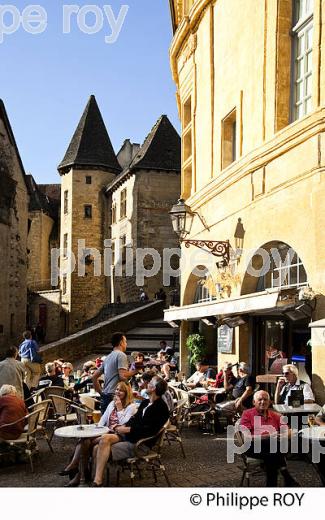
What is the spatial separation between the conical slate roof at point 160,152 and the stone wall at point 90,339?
39.4 feet

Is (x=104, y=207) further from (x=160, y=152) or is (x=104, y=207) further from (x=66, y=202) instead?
(x=160, y=152)

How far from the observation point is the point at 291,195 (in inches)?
410

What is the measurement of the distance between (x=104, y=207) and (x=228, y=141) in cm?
3171

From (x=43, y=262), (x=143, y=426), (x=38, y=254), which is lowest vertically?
(x=143, y=426)

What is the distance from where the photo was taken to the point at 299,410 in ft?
27.3

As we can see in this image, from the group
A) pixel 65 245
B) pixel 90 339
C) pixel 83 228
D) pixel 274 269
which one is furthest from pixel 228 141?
pixel 65 245

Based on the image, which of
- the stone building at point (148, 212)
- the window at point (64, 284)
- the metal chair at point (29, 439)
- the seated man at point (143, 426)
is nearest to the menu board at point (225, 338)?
the metal chair at point (29, 439)

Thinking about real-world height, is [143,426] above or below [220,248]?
below

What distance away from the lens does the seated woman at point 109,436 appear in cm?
702

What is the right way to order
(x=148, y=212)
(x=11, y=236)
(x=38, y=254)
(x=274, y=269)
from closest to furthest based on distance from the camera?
1. (x=274, y=269)
2. (x=11, y=236)
3. (x=148, y=212)
4. (x=38, y=254)

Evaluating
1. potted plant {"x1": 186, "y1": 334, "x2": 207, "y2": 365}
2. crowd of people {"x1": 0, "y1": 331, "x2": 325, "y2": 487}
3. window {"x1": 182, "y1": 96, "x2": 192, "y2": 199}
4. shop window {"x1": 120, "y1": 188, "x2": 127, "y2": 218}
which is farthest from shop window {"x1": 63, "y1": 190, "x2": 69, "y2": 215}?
crowd of people {"x1": 0, "y1": 331, "x2": 325, "y2": 487}

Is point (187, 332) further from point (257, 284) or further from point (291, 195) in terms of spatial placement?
point (291, 195)

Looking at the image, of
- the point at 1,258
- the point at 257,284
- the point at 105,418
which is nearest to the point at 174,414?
the point at 105,418

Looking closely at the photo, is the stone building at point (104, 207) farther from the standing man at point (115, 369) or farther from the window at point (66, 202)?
the standing man at point (115, 369)
